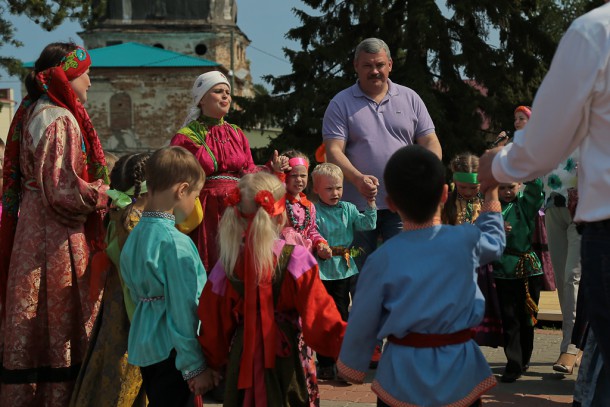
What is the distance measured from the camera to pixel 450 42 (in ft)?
99.1

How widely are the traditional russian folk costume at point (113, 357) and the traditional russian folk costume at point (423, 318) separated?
5.61 ft

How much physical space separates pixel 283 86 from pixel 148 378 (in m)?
27.0

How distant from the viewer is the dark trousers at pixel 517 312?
23.3 feet

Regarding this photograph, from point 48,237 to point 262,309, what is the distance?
1.82 m

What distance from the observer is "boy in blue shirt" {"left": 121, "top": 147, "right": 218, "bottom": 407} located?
4.47 metres

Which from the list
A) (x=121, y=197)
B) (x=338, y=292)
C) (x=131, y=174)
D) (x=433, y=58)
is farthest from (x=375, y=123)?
(x=433, y=58)

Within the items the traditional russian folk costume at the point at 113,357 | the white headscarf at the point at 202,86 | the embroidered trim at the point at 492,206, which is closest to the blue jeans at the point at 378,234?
the white headscarf at the point at 202,86

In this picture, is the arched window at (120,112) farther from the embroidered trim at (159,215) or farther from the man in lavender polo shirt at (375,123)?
the embroidered trim at (159,215)

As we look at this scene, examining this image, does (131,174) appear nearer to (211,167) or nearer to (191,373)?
(211,167)

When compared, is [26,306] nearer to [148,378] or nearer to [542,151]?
[148,378]

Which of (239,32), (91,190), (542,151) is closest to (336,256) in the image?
(91,190)

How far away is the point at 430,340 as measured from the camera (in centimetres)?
380

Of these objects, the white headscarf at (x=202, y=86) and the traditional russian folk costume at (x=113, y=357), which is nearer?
the traditional russian folk costume at (x=113, y=357)

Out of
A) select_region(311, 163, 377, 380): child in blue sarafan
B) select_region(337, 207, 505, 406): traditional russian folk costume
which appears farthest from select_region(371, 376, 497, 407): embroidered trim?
select_region(311, 163, 377, 380): child in blue sarafan
